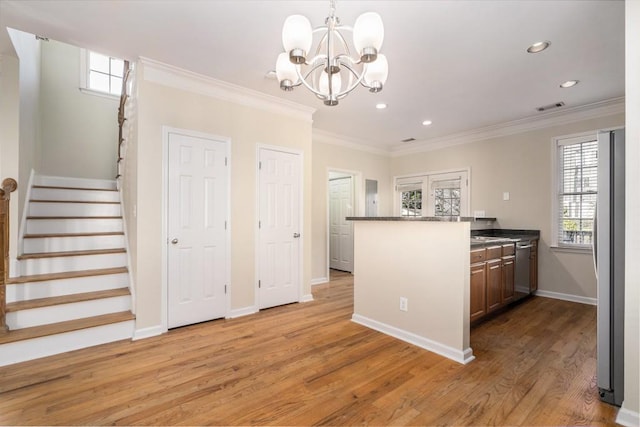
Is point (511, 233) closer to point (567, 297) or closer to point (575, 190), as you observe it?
point (575, 190)

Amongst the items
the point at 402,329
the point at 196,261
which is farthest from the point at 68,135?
the point at 402,329

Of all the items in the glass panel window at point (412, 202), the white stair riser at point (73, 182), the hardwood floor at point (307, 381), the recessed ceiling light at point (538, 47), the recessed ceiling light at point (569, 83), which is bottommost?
the hardwood floor at point (307, 381)

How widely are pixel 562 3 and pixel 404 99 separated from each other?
6.04 feet

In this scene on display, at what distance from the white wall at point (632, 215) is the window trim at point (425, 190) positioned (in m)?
3.64

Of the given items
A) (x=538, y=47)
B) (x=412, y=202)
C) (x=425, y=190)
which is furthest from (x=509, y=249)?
(x=412, y=202)

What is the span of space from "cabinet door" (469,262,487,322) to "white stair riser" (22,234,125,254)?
4067 mm

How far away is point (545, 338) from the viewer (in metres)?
2.91

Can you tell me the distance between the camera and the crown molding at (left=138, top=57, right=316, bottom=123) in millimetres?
2963

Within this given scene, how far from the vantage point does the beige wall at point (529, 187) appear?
13.5 ft

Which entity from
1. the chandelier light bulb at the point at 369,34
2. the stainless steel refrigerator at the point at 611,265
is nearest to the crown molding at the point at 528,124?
the stainless steel refrigerator at the point at 611,265

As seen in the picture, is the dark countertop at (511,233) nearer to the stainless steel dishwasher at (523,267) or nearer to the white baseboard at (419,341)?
the stainless steel dishwasher at (523,267)

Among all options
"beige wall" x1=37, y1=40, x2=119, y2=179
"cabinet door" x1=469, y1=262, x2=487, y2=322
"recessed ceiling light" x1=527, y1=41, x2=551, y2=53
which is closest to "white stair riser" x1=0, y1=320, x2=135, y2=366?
"beige wall" x1=37, y1=40, x2=119, y2=179

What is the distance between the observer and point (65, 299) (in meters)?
2.80

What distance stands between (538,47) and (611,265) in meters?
1.89
